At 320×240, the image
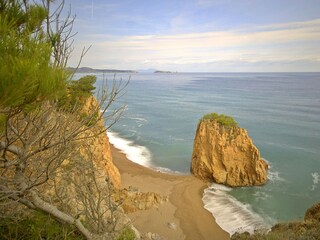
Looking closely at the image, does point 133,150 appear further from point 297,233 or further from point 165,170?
point 297,233

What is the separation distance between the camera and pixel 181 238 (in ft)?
42.4

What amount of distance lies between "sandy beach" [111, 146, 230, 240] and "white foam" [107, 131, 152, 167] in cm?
A: 204

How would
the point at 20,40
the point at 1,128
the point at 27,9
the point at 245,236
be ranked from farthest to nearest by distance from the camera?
1. the point at 245,236
2. the point at 27,9
3. the point at 1,128
4. the point at 20,40

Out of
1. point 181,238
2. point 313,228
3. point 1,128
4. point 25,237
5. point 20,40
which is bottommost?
point 181,238

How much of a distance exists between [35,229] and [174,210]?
36.5ft

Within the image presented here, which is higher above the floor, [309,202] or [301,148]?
[301,148]

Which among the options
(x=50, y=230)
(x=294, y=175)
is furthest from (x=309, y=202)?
(x=50, y=230)

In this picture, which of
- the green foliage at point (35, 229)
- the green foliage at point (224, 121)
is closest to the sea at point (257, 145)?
the green foliage at point (35, 229)

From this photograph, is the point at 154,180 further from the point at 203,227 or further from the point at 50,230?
the point at 50,230

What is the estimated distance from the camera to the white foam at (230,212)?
47.0 feet

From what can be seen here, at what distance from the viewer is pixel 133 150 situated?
27.5m

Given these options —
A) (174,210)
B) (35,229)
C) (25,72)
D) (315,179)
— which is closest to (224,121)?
(315,179)

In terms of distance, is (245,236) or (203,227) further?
(203,227)

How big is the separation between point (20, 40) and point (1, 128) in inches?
46.2
